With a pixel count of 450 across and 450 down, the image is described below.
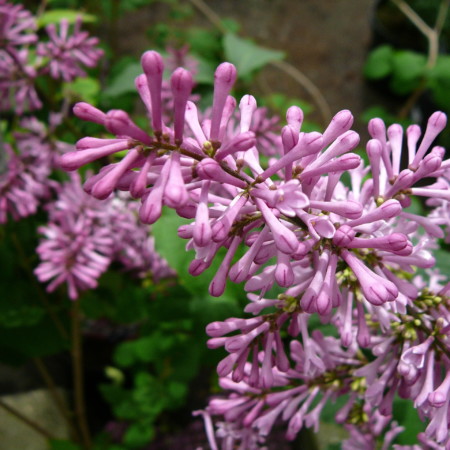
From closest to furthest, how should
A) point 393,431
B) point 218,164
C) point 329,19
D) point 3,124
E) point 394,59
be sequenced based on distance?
point 218,164 → point 393,431 → point 3,124 → point 394,59 → point 329,19

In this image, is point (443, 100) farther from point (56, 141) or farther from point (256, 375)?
point (256, 375)

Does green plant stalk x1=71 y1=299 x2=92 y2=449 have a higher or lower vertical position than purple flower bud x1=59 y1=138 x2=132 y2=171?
lower

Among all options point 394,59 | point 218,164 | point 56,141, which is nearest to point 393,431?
point 218,164

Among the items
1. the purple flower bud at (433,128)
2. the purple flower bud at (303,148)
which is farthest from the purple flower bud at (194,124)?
the purple flower bud at (433,128)

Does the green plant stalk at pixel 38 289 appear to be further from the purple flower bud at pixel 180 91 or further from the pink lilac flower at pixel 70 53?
the purple flower bud at pixel 180 91

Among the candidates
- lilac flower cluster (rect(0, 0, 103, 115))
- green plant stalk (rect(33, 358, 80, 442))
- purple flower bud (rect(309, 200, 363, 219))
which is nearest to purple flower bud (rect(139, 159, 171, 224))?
purple flower bud (rect(309, 200, 363, 219))

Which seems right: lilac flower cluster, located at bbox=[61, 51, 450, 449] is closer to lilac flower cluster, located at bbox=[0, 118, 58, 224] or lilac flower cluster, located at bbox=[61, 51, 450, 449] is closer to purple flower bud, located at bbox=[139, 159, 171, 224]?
purple flower bud, located at bbox=[139, 159, 171, 224]

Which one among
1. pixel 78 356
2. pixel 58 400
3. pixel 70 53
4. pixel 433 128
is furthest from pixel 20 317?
pixel 433 128

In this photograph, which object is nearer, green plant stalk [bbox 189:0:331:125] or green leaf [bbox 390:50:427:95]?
green plant stalk [bbox 189:0:331:125]
